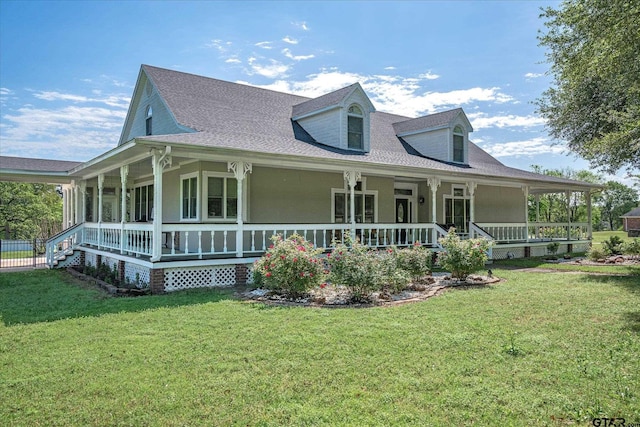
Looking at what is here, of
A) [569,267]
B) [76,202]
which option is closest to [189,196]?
[76,202]

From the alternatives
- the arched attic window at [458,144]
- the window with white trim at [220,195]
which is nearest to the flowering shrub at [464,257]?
the window with white trim at [220,195]

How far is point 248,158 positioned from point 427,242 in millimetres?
7955

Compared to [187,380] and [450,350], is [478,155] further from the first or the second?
[187,380]

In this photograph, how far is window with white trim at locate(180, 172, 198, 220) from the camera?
14070 mm

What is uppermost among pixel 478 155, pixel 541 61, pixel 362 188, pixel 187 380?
pixel 541 61

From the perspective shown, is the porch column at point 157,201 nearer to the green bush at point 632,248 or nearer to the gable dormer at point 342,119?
the gable dormer at point 342,119

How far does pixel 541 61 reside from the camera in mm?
16500

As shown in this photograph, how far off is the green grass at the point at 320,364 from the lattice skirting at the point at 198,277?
6.79ft

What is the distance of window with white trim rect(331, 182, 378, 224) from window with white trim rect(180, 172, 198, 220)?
16.3ft

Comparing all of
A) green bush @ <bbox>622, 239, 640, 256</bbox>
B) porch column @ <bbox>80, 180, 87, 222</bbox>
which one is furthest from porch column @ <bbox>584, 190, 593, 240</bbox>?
porch column @ <bbox>80, 180, 87, 222</bbox>

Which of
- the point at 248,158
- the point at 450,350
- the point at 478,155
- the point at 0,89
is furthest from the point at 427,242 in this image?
the point at 0,89

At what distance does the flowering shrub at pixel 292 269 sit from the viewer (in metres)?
9.32

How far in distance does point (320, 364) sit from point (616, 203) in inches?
3896

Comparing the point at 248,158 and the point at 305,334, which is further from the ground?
the point at 248,158
